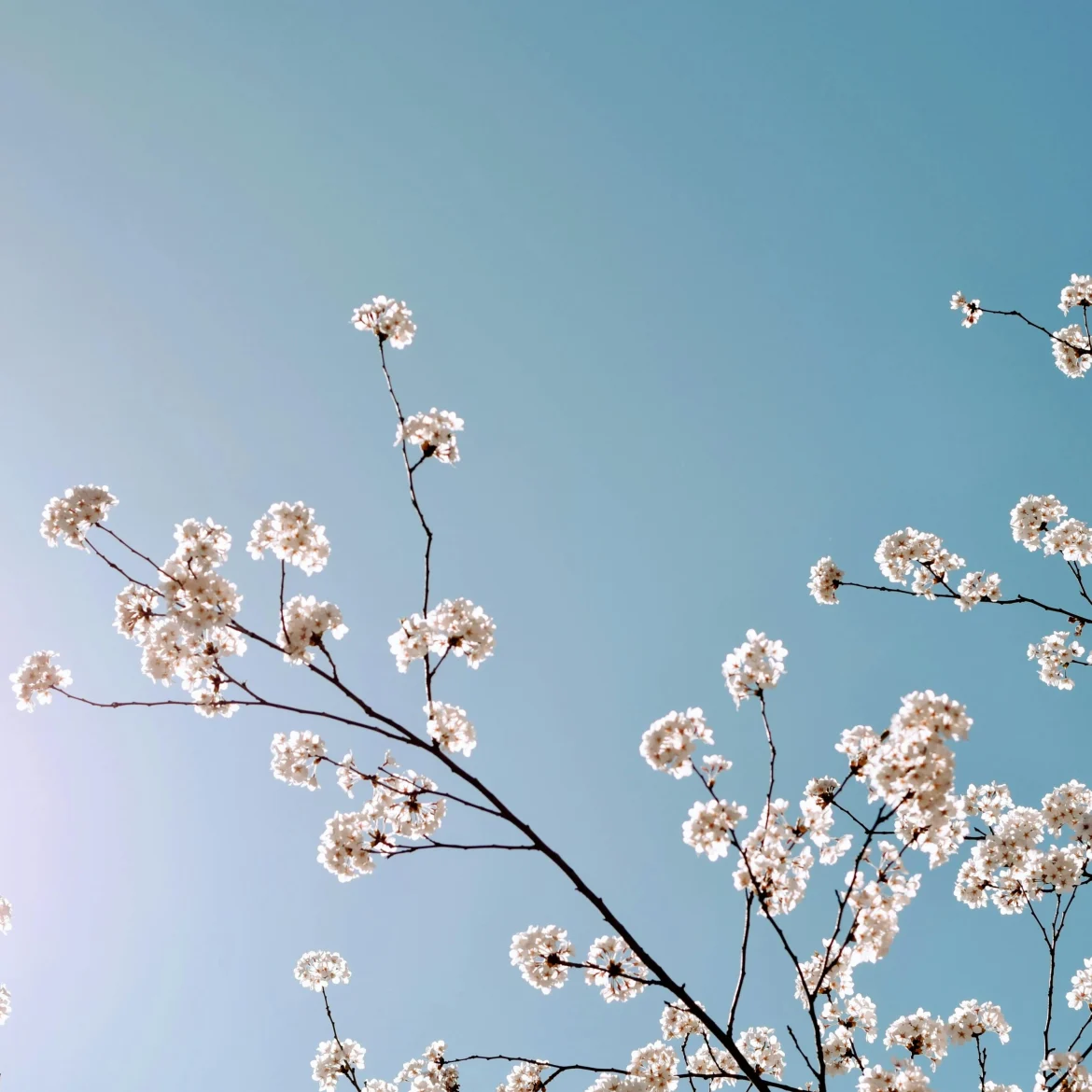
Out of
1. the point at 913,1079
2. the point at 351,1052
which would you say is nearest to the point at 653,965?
the point at 913,1079

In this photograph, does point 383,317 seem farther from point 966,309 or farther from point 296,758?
point 966,309

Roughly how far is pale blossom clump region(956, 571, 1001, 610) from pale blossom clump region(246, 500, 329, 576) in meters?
8.40

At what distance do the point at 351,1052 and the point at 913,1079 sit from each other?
267 inches

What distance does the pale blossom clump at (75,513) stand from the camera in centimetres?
606

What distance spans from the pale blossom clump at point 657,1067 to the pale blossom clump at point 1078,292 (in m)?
10.4

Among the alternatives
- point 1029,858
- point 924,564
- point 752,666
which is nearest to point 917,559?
point 924,564

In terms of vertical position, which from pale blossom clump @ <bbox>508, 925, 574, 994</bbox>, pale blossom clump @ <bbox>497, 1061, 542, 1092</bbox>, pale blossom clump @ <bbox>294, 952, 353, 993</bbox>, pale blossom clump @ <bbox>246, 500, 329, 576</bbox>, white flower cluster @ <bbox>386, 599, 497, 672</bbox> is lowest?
pale blossom clump @ <bbox>497, 1061, 542, 1092</bbox>

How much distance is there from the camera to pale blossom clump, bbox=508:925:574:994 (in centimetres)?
598

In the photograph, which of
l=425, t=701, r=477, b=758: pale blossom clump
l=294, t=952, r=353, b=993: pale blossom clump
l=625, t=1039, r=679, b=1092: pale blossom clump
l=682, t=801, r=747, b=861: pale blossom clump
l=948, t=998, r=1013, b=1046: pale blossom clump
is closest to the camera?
l=682, t=801, r=747, b=861: pale blossom clump

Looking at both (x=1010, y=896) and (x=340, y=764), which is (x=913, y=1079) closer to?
(x=1010, y=896)

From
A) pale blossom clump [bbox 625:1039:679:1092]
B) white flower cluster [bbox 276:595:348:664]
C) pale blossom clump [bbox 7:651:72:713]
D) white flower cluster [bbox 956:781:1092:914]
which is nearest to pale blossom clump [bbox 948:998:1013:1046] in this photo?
white flower cluster [bbox 956:781:1092:914]

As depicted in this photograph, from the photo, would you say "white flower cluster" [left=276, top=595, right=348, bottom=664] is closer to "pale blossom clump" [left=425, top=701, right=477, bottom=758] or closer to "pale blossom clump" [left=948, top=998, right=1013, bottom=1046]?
"pale blossom clump" [left=425, top=701, right=477, bottom=758]

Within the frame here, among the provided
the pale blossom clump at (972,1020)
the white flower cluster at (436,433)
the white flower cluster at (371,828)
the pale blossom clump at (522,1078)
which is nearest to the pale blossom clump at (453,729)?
the white flower cluster at (371,828)

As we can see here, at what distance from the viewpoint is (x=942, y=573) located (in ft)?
34.9
